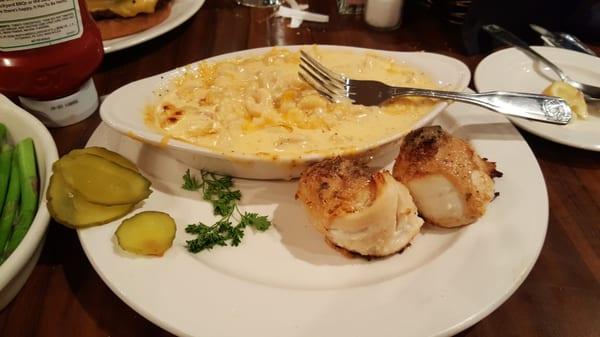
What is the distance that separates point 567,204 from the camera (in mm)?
1530

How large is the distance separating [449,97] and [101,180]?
3.49 feet

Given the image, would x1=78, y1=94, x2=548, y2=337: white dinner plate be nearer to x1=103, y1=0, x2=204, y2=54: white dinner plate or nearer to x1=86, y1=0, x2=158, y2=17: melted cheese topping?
x1=103, y1=0, x2=204, y2=54: white dinner plate

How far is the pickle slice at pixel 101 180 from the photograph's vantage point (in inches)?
48.9

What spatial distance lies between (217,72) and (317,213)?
77 cm

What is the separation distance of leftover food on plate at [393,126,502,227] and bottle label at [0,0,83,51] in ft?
3.79

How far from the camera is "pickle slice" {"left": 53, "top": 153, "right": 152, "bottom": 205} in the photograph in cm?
124

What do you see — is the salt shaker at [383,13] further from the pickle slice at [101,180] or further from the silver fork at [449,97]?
the pickle slice at [101,180]

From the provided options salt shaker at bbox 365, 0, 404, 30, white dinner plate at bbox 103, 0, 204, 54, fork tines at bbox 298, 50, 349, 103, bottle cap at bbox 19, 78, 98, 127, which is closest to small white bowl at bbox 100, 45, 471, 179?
fork tines at bbox 298, 50, 349, 103

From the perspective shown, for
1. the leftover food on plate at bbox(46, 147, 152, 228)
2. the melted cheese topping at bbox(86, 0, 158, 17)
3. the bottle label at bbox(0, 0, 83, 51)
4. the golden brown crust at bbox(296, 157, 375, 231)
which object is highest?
the bottle label at bbox(0, 0, 83, 51)

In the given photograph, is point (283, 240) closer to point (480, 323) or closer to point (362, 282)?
point (362, 282)

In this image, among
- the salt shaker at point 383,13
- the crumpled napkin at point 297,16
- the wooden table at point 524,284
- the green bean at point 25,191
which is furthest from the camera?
the crumpled napkin at point 297,16

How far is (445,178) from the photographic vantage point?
125 cm

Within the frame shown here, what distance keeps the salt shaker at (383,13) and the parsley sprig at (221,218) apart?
142 centimetres

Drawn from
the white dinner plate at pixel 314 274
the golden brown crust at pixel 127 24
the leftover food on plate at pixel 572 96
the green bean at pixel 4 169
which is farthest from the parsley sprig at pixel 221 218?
the leftover food on plate at pixel 572 96
